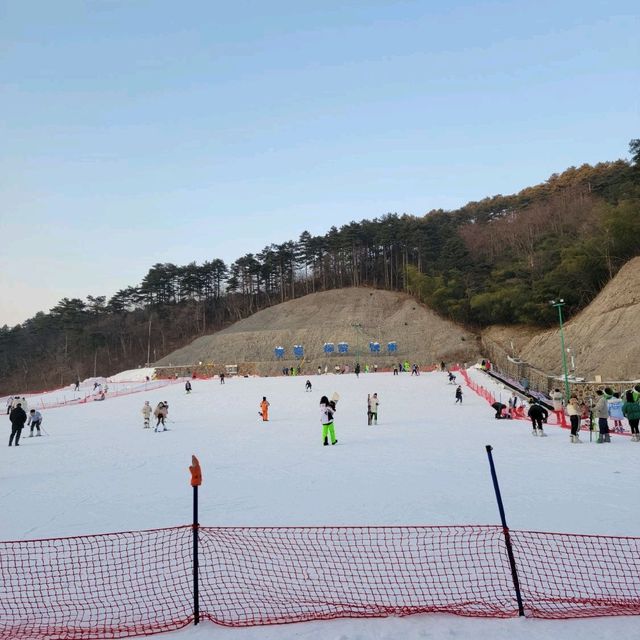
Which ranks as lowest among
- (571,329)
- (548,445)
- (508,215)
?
(548,445)

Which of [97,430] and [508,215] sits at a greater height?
[508,215]

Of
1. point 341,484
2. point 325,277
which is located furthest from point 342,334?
point 341,484

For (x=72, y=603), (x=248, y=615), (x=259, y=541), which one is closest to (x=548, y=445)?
(x=259, y=541)

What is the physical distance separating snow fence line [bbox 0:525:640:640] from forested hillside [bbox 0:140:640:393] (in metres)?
64.5

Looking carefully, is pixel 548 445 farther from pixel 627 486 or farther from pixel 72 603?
pixel 72 603

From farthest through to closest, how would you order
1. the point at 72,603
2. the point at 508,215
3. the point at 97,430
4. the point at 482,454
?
the point at 508,215, the point at 97,430, the point at 482,454, the point at 72,603

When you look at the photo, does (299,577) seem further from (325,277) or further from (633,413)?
(325,277)

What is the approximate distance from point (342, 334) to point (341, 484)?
66.3 meters

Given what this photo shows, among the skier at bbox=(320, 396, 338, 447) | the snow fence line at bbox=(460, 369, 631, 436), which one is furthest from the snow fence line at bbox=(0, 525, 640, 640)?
the snow fence line at bbox=(460, 369, 631, 436)

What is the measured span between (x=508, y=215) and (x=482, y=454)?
102m

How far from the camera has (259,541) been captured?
289 inches

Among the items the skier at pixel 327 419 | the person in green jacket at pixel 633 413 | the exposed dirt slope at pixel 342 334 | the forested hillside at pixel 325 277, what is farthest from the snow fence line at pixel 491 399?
the forested hillside at pixel 325 277

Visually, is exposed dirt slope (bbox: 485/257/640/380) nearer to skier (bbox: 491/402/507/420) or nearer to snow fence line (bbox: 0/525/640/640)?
skier (bbox: 491/402/507/420)

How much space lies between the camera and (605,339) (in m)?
41.2
